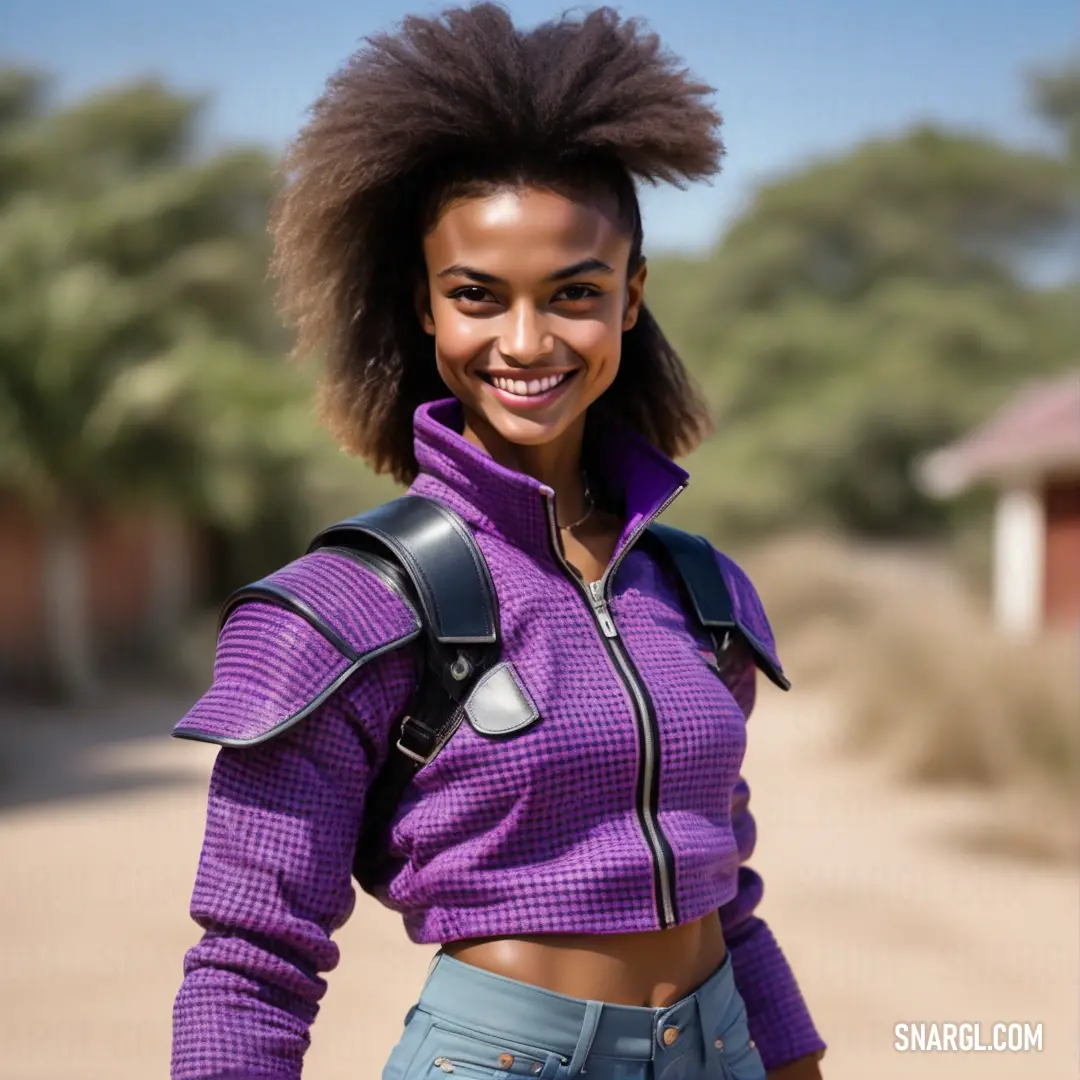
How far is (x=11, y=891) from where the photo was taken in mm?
7191

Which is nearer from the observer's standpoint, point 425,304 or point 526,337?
point 526,337

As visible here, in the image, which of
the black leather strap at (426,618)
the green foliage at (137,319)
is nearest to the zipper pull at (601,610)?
the black leather strap at (426,618)

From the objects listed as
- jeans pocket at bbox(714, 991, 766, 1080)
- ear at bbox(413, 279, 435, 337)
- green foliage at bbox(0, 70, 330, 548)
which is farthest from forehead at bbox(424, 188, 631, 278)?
green foliage at bbox(0, 70, 330, 548)

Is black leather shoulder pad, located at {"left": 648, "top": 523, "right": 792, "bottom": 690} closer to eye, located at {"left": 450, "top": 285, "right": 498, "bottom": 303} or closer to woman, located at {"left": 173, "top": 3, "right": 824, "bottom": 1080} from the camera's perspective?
woman, located at {"left": 173, "top": 3, "right": 824, "bottom": 1080}

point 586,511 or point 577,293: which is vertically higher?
point 577,293

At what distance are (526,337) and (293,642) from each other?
47 centimetres

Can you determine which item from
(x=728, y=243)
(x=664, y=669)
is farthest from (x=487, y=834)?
(x=728, y=243)

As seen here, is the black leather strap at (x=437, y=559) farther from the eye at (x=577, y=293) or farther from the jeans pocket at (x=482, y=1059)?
the jeans pocket at (x=482, y=1059)

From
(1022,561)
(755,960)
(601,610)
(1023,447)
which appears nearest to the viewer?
(601,610)

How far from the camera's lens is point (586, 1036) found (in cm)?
161

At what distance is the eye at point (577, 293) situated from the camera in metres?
1.81

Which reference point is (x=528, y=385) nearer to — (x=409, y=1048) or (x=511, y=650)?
(x=511, y=650)

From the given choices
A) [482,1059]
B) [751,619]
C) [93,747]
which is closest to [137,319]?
[93,747]

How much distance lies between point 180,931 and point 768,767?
531cm
